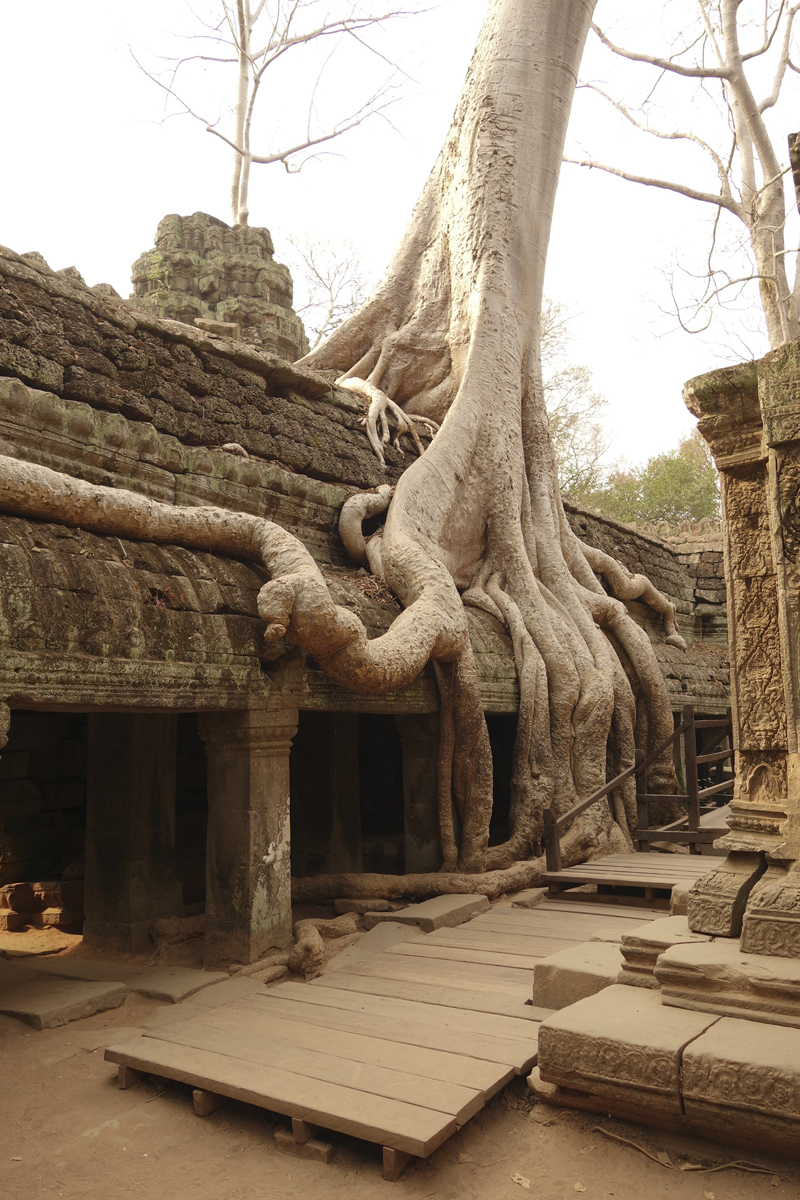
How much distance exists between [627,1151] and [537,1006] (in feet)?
2.96

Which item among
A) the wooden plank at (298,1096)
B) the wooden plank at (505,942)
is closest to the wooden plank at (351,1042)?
the wooden plank at (298,1096)

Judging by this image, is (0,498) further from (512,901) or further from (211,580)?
(512,901)

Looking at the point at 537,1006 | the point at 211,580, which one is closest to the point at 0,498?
the point at 211,580

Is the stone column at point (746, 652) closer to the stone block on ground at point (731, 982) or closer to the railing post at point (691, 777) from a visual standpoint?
the stone block on ground at point (731, 982)

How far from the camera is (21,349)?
4109 mm

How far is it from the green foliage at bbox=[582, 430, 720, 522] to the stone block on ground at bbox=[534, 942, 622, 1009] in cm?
1845

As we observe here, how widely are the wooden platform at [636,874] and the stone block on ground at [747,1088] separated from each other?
8.52 feet

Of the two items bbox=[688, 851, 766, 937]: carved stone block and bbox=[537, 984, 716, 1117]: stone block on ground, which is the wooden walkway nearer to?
bbox=[537, 984, 716, 1117]: stone block on ground

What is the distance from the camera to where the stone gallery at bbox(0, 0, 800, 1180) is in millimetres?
A: 2613

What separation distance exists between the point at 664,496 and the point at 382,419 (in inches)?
621

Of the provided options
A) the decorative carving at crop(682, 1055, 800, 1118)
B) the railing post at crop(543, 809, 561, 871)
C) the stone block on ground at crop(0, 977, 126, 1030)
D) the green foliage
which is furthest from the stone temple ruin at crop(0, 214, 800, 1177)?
the green foliage

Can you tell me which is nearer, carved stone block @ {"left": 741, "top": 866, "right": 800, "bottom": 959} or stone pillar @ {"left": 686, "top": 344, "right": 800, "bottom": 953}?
carved stone block @ {"left": 741, "top": 866, "right": 800, "bottom": 959}

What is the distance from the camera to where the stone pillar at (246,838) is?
385 centimetres

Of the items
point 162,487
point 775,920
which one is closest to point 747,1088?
point 775,920
